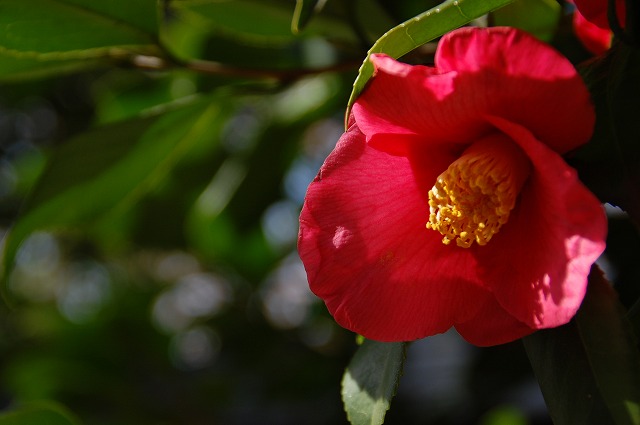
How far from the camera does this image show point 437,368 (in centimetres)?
219

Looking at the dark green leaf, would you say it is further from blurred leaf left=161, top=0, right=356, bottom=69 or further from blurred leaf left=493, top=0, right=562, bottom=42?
blurred leaf left=161, top=0, right=356, bottom=69

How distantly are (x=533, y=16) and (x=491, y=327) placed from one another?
0.45m

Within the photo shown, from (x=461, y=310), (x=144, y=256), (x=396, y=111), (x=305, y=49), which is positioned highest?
(x=396, y=111)

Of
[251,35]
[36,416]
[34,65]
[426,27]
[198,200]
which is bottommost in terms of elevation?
[198,200]

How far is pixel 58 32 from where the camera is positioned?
1.01 metres

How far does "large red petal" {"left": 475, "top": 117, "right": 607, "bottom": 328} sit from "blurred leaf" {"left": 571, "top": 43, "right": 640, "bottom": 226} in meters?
0.04

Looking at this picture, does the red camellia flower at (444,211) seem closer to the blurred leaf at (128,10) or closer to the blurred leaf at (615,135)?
the blurred leaf at (615,135)

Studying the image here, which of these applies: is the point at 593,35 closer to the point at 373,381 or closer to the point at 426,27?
the point at 426,27

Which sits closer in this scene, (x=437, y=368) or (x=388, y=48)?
(x=388, y=48)

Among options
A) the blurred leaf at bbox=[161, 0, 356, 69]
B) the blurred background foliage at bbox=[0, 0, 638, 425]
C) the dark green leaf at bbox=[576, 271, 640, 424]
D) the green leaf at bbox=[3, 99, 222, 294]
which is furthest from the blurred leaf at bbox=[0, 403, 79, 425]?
the dark green leaf at bbox=[576, 271, 640, 424]

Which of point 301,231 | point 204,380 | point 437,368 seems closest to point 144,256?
point 204,380

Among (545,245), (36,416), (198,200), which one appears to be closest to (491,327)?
(545,245)

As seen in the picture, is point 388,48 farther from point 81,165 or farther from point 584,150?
point 81,165

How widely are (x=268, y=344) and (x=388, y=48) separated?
5.52ft
